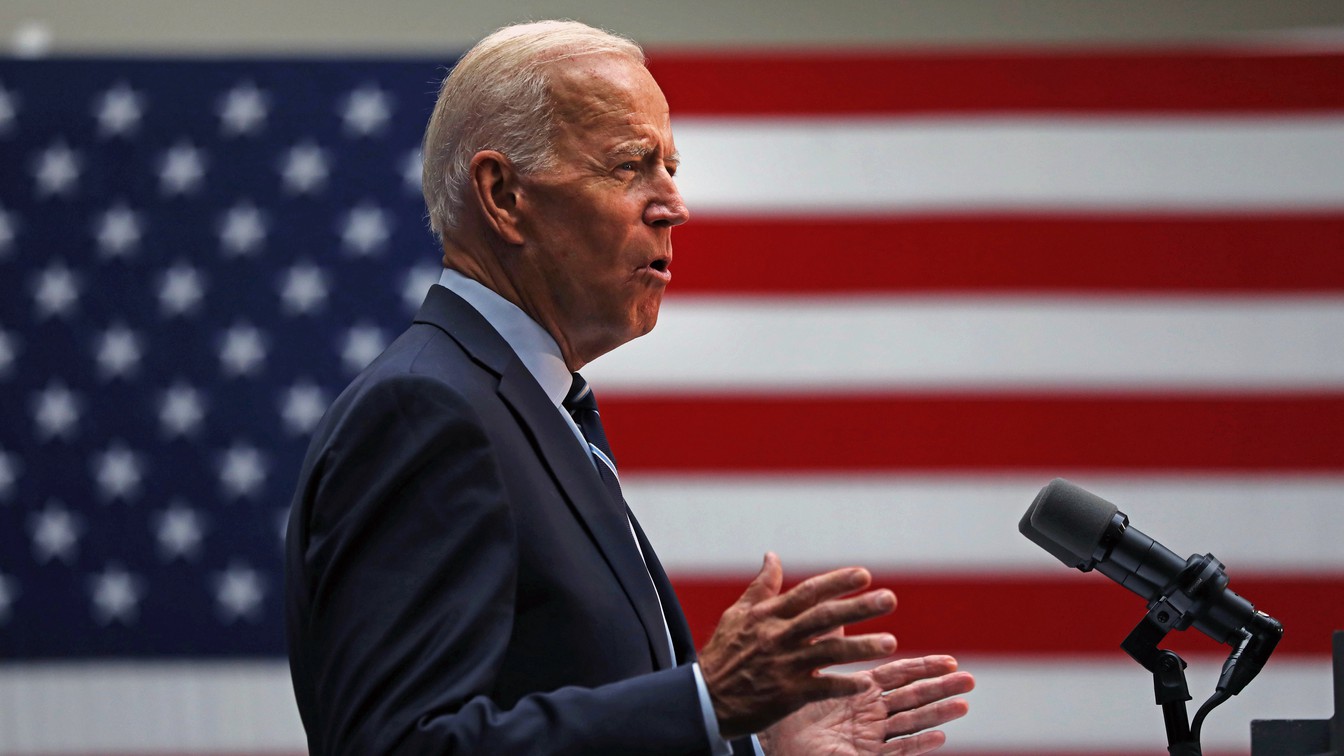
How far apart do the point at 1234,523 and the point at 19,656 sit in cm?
272

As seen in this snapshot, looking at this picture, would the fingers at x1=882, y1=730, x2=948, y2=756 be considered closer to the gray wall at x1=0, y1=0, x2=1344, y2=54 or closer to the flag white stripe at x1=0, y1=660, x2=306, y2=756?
the flag white stripe at x1=0, y1=660, x2=306, y2=756

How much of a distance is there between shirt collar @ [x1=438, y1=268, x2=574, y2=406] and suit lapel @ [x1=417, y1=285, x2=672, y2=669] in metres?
0.04

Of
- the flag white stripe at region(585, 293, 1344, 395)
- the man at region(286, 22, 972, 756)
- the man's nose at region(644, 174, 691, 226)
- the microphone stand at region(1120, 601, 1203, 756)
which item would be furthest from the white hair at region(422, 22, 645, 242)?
the flag white stripe at region(585, 293, 1344, 395)

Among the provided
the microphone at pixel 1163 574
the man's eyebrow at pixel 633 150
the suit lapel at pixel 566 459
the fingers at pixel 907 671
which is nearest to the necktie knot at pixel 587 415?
the suit lapel at pixel 566 459

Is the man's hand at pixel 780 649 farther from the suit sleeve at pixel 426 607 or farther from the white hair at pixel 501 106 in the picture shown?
the white hair at pixel 501 106

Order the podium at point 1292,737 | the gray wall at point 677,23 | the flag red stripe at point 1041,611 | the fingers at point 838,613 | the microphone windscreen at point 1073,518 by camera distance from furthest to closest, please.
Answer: the gray wall at point 677,23 → the flag red stripe at point 1041,611 → the microphone windscreen at point 1073,518 → the podium at point 1292,737 → the fingers at point 838,613

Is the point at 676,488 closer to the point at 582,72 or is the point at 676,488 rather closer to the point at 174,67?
the point at 174,67

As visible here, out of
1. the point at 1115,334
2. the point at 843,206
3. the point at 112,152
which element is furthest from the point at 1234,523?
the point at 112,152

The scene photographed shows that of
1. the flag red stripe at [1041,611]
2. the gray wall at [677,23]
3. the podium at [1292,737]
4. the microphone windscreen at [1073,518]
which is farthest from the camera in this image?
the gray wall at [677,23]

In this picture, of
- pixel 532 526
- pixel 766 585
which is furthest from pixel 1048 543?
pixel 532 526

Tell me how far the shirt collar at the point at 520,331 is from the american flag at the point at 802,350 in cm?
157

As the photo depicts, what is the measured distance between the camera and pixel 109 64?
9.33 ft

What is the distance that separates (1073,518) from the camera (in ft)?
3.84

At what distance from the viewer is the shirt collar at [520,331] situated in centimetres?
118
